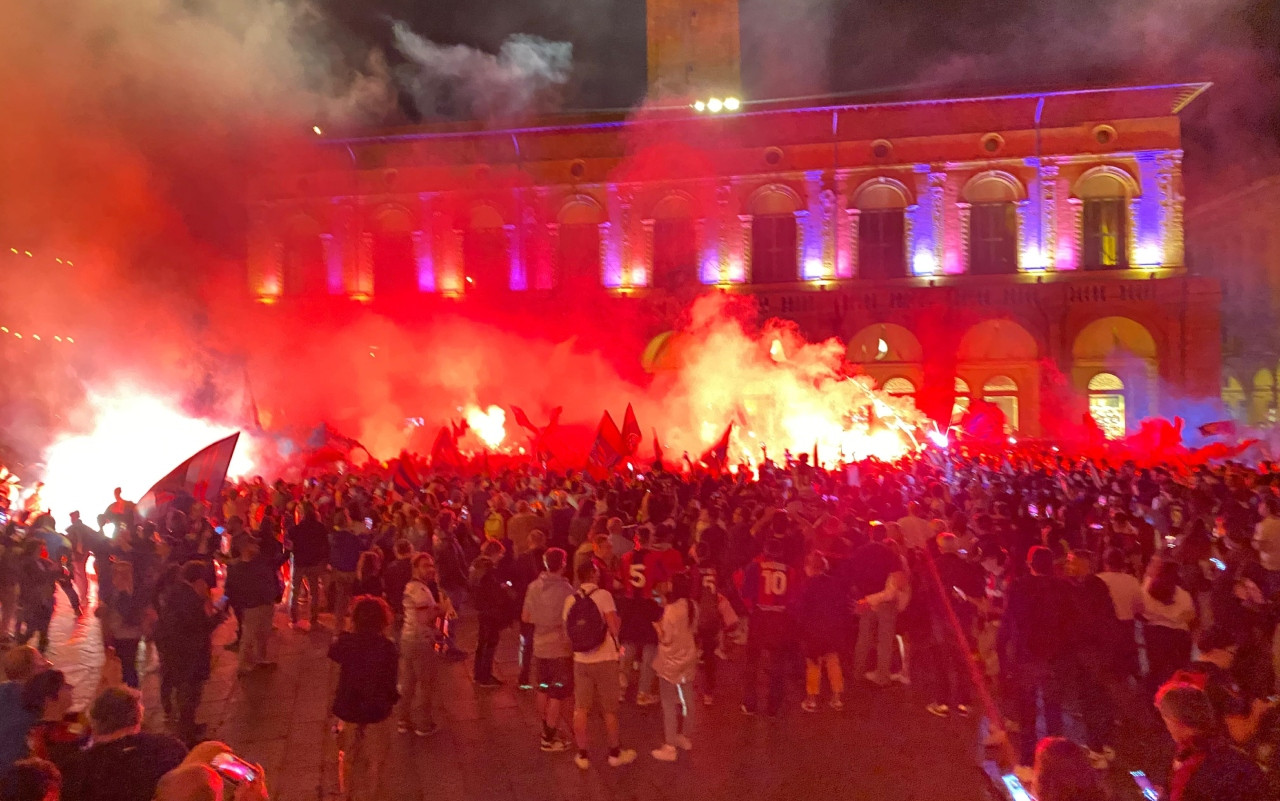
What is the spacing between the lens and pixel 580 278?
3062cm

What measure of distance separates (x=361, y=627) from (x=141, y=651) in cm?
599

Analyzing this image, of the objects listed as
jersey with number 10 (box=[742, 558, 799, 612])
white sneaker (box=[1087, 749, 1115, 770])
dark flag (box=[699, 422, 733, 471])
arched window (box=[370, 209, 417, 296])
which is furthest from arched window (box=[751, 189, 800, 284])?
white sneaker (box=[1087, 749, 1115, 770])

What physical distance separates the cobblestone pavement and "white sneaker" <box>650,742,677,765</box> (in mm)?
55

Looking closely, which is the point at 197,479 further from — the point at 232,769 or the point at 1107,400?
the point at 1107,400

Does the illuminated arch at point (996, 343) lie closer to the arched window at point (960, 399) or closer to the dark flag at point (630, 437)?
the arched window at point (960, 399)

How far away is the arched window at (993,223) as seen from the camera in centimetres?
2853

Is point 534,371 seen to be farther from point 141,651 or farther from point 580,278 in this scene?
point 141,651

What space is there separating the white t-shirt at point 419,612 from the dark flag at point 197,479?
7.14m

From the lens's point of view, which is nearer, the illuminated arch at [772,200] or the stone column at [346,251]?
the illuminated arch at [772,200]

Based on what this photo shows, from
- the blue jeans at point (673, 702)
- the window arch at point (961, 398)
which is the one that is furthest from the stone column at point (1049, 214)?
→ the blue jeans at point (673, 702)

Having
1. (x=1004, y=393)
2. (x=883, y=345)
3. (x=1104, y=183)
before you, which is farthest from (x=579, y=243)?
(x=1104, y=183)

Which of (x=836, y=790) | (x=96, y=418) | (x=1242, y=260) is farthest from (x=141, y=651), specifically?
(x=1242, y=260)

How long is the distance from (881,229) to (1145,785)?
25.7 m

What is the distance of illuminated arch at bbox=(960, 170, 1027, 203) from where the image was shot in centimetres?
2845
